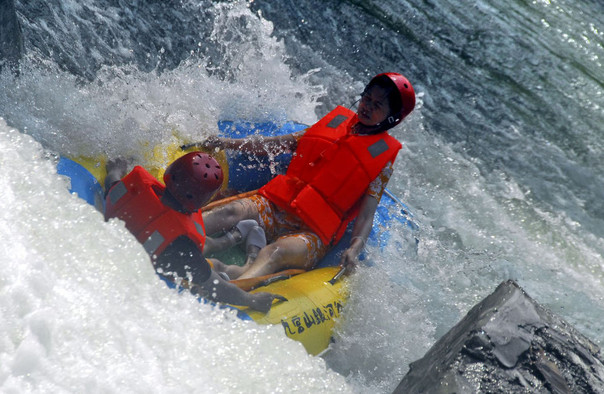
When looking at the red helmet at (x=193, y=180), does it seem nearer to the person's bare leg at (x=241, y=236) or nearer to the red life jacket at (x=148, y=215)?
the red life jacket at (x=148, y=215)

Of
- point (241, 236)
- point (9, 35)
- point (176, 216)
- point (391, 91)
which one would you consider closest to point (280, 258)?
point (241, 236)

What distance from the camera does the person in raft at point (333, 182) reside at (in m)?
3.94

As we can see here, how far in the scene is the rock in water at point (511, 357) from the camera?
2594 millimetres

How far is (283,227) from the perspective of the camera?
405 cm

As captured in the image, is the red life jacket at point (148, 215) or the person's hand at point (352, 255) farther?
the person's hand at point (352, 255)

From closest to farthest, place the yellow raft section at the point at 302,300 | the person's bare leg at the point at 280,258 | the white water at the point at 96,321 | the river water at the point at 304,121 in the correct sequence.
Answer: the white water at the point at 96,321 < the river water at the point at 304,121 < the yellow raft section at the point at 302,300 < the person's bare leg at the point at 280,258

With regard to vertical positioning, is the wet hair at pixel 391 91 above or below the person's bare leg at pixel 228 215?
above

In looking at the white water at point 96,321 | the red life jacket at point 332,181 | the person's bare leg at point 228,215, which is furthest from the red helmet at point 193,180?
the red life jacket at point 332,181

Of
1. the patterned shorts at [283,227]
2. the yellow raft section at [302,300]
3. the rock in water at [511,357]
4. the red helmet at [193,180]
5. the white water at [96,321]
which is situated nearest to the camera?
the white water at [96,321]

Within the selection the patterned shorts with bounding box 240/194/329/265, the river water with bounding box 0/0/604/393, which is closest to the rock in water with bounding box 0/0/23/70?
the river water with bounding box 0/0/604/393

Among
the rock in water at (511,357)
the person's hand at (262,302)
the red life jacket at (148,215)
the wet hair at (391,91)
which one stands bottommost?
the person's hand at (262,302)

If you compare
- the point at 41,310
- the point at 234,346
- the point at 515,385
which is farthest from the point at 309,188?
the point at 41,310

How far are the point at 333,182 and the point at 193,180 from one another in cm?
130

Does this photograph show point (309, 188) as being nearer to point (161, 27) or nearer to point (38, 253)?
point (38, 253)
